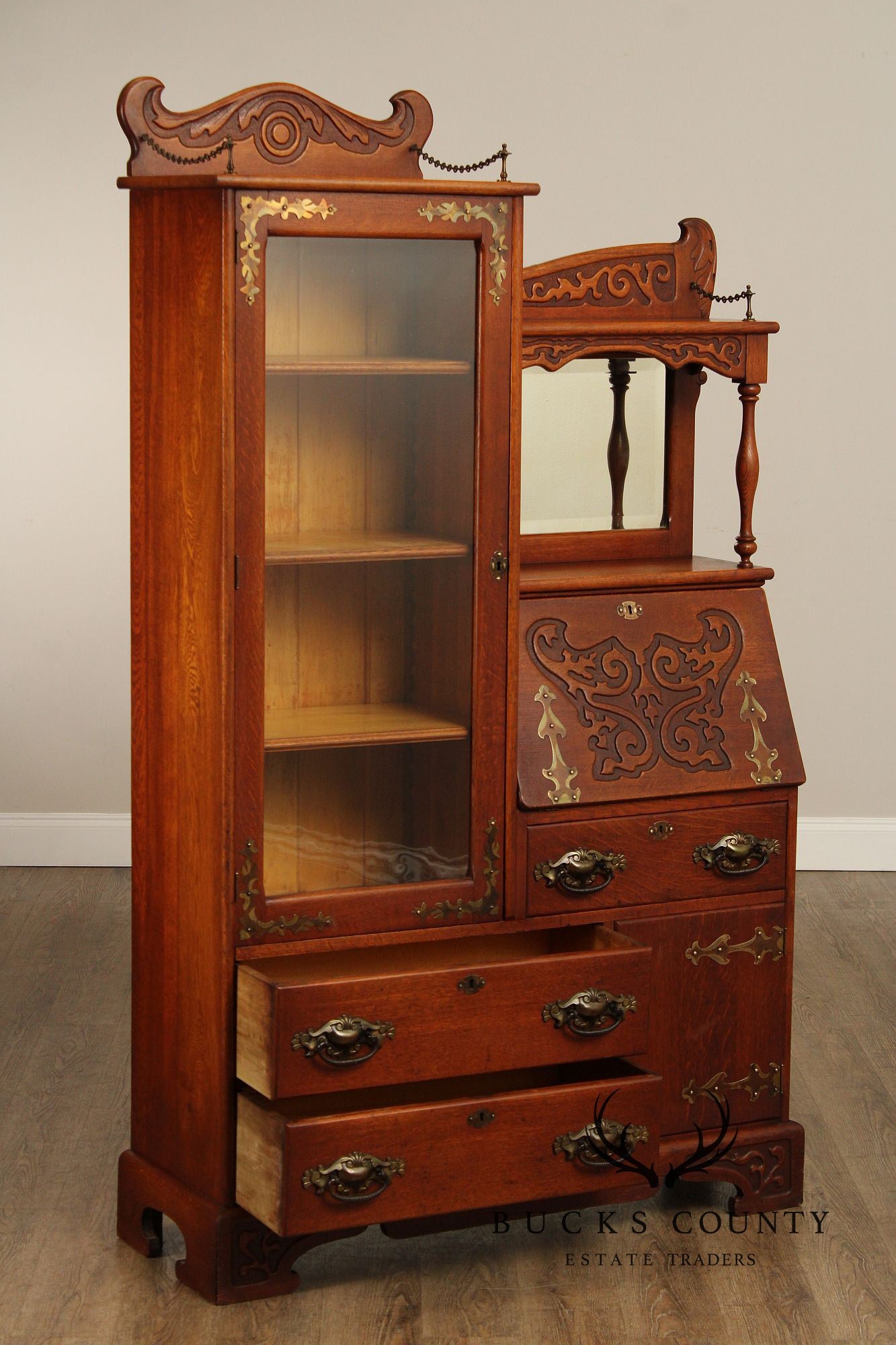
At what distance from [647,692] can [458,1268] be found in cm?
97

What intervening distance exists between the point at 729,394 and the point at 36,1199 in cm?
297

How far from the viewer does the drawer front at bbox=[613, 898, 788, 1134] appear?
8.87 feet

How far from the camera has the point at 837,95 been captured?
462 cm

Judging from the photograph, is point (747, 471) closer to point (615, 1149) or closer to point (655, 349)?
point (655, 349)

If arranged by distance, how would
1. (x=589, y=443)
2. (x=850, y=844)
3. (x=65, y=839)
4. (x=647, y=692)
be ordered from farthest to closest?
(x=850, y=844), (x=65, y=839), (x=589, y=443), (x=647, y=692)

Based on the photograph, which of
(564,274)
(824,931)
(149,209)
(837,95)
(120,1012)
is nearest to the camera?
(149,209)

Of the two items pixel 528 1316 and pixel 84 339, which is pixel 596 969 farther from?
pixel 84 339

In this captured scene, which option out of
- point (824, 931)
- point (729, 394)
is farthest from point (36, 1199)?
point (729, 394)
